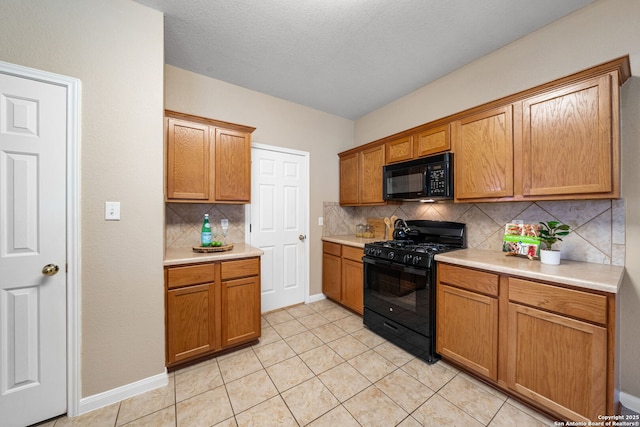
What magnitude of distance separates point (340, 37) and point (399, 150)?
1.26m

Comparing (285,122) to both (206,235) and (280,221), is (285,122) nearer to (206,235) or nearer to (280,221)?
(280,221)

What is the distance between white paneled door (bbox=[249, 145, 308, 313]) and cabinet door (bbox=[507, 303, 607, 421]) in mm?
2337

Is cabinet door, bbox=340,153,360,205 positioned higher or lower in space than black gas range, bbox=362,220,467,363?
higher

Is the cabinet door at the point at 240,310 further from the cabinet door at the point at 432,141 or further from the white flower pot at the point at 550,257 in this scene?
the white flower pot at the point at 550,257

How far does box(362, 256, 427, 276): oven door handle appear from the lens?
2.02 meters

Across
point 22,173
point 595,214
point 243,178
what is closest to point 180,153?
point 243,178

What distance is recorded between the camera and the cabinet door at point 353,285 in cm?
278

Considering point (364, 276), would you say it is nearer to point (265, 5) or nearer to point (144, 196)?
point (144, 196)

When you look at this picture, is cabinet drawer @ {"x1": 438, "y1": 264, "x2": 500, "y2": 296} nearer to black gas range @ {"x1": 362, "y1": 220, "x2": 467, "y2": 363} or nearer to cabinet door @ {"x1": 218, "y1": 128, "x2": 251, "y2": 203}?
black gas range @ {"x1": 362, "y1": 220, "x2": 467, "y2": 363}

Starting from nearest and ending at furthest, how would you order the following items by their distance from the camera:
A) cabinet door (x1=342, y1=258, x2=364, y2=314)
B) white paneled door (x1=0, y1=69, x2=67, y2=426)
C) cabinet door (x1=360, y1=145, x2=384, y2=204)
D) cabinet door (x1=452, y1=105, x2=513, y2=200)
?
white paneled door (x1=0, y1=69, x2=67, y2=426)
cabinet door (x1=452, y1=105, x2=513, y2=200)
cabinet door (x1=342, y1=258, x2=364, y2=314)
cabinet door (x1=360, y1=145, x2=384, y2=204)

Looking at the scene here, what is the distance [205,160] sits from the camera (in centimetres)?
222

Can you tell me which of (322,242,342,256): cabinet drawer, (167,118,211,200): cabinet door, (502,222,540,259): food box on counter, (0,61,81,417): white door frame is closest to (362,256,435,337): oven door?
(322,242,342,256): cabinet drawer

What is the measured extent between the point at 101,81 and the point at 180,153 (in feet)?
2.22

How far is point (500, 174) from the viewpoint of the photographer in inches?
74.4
